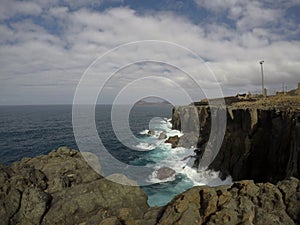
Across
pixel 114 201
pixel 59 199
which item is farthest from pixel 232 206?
pixel 59 199

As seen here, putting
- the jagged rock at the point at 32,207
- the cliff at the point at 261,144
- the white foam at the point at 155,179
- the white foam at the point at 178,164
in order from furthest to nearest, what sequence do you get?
the white foam at the point at 155,179, the white foam at the point at 178,164, the cliff at the point at 261,144, the jagged rock at the point at 32,207

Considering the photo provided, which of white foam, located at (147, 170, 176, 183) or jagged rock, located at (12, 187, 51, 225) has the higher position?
jagged rock, located at (12, 187, 51, 225)

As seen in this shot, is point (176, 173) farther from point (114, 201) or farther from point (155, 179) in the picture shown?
point (114, 201)

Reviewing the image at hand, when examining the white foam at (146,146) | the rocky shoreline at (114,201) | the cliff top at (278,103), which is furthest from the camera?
the white foam at (146,146)

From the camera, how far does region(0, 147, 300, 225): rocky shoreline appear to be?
35.7ft

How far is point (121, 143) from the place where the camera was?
2618 inches

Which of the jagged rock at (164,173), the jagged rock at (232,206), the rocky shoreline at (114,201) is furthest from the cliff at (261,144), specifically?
the rocky shoreline at (114,201)

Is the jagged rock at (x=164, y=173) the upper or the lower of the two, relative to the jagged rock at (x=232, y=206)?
lower

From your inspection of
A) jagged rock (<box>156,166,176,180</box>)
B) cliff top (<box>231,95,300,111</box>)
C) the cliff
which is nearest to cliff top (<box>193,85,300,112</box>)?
cliff top (<box>231,95,300,111</box>)

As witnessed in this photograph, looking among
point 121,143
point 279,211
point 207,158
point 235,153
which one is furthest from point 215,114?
point 279,211

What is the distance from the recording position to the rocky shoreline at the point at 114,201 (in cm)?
1088

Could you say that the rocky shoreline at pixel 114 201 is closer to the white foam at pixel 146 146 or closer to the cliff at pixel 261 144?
the cliff at pixel 261 144

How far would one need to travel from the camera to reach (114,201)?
1605 cm

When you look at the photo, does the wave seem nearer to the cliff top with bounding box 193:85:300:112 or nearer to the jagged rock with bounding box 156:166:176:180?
the jagged rock with bounding box 156:166:176:180
